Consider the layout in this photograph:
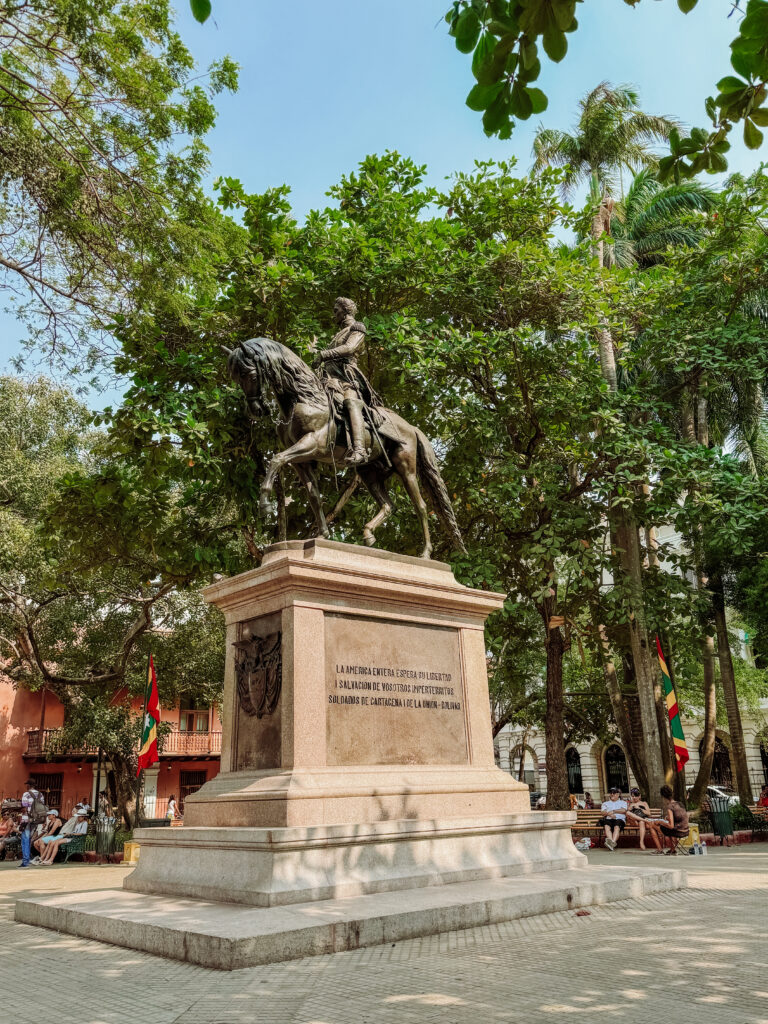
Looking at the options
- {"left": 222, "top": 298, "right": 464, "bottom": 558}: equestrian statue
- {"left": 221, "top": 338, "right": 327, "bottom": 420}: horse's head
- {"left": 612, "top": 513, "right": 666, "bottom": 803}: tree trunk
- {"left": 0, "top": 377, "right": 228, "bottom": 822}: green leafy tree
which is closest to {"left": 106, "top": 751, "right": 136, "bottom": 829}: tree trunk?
{"left": 0, "top": 377, "right": 228, "bottom": 822}: green leafy tree

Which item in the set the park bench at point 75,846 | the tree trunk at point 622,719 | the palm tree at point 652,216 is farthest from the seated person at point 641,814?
the palm tree at point 652,216

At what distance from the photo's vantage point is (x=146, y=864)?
7.81 m

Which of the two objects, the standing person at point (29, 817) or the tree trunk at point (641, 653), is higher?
the tree trunk at point (641, 653)

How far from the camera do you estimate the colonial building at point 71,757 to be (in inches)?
1419

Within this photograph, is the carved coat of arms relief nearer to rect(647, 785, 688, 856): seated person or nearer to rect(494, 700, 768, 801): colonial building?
rect(647, 785, 688, 856): seated person

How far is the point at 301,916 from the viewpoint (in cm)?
564

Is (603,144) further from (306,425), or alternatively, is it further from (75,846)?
(75,846)

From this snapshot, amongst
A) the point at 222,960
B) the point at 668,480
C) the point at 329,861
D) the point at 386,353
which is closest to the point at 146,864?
the point at 329,861

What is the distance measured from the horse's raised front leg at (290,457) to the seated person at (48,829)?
50.9 ft

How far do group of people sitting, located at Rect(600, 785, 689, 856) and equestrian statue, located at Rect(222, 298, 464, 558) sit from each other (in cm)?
798

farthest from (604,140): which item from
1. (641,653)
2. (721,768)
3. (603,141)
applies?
(721,768)

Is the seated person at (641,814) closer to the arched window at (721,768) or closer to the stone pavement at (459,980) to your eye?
the stone pavement at (459,980)

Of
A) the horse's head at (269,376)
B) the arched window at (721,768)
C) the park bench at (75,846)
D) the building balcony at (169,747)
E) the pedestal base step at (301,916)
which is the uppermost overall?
the horse's head at (269,376)

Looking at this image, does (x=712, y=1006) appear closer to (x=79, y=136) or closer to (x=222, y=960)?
(x=222, y=960)
